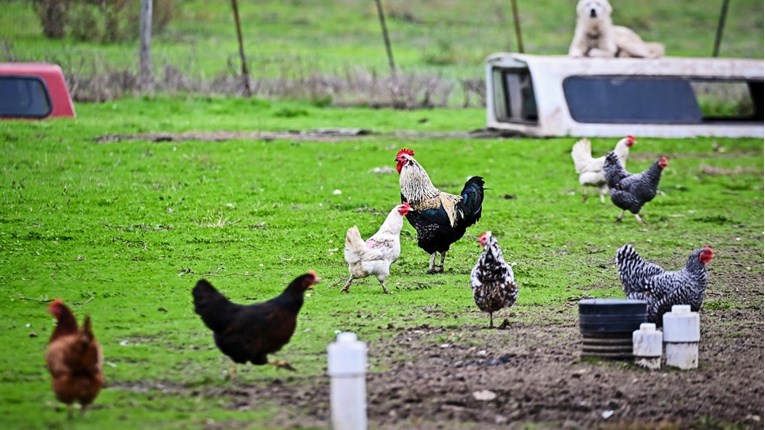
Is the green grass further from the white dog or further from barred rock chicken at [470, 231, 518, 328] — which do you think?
barred rock chicken at [470, 231, 518, 328]

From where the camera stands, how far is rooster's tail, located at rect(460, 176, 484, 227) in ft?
44.9

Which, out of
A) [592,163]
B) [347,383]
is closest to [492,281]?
[347,383]

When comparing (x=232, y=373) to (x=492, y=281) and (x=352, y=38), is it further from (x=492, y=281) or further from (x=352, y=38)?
(x=352, y=38)

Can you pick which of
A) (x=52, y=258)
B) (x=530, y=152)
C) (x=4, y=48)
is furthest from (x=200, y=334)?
(x=4, y=48)

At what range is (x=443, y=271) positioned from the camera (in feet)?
45.0

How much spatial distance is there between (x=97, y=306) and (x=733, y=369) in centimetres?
544

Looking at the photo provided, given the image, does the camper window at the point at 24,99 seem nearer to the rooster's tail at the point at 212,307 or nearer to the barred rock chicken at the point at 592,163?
the barred rock chicken at the point at 592,163

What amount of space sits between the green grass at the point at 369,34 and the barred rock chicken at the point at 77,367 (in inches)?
744

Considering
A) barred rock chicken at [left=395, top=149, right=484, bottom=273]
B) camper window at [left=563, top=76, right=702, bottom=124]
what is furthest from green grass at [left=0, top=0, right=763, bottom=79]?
barred rock chicken at [left=395, top=149, right=484, bottom=273]

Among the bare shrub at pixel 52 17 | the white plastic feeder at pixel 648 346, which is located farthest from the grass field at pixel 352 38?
the white plastic feeder at pixel 648 346

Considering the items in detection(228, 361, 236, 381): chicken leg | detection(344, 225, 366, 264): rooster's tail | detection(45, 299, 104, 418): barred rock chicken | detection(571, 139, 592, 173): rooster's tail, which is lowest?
detection(571, 139, 592, 173): rooster's tail

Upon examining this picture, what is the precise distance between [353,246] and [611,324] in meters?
3.11

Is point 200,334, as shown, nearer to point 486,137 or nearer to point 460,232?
point 460,232

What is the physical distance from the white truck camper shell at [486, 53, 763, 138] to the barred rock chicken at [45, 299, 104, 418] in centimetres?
1575
